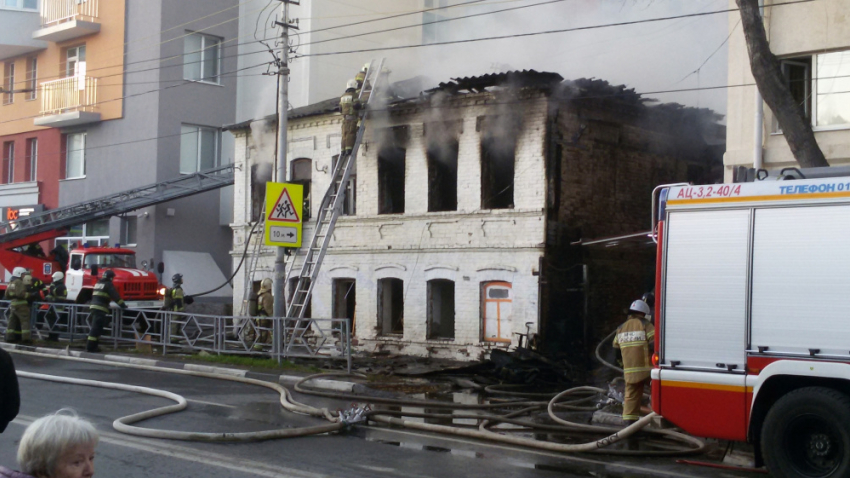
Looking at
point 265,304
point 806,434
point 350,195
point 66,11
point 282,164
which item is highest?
point 66,11

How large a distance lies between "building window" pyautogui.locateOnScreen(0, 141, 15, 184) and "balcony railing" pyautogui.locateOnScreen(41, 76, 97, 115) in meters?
4.27

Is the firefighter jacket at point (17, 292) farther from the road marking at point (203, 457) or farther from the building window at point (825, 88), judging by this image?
the building window at point (825, 88)

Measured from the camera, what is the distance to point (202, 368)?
16.4 m

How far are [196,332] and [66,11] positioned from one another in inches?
771

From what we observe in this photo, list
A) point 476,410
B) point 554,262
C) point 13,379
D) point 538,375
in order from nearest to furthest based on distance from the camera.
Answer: point 13,379, point 476,410, point 538,375, point 554,262

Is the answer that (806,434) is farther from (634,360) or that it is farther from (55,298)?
(55,298)

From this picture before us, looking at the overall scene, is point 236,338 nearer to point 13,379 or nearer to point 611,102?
point 611,102

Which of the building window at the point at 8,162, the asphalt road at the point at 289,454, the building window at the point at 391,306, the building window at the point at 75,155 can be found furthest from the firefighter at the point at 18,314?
the building window at the point at 8,162

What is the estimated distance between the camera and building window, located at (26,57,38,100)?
35156mm

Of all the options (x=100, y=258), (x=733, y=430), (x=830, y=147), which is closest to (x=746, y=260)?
(x=733, y=430)

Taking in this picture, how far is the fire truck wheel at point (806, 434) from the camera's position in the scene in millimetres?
7402

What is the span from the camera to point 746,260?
26.8ft

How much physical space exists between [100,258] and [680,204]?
784 inches

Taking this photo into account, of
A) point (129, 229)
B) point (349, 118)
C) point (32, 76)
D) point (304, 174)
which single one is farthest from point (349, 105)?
point (32, 76)
